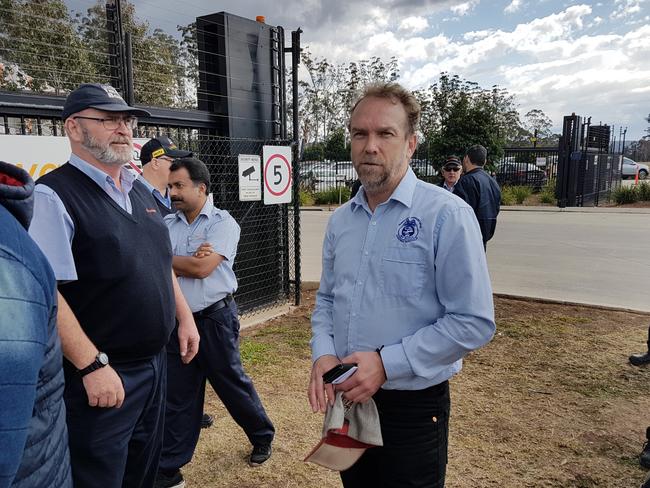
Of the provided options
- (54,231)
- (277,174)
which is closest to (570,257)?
(277,174)

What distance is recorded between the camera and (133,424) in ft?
7.06

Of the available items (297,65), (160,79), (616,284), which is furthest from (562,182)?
(160,79)

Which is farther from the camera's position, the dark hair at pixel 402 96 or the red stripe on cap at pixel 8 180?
the dark hair at pixel 402 96

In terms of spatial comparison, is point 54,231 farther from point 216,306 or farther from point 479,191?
point 479,191

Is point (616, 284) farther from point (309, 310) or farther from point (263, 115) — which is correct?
point (263, 115)

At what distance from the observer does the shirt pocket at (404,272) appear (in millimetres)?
1808

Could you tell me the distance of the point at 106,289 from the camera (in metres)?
1.99

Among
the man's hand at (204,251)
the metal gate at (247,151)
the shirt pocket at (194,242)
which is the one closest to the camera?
the man's hand at (204,251)

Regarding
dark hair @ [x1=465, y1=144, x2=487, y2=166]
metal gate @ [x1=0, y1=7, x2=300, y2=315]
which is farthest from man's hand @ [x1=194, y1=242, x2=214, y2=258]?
dark hair @ [x1=465, y1=144, x2=487, y2=166]

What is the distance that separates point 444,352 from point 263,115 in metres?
5.30

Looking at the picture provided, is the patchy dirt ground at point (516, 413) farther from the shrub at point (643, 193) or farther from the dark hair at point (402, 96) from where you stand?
the shrub at point (643, 193)

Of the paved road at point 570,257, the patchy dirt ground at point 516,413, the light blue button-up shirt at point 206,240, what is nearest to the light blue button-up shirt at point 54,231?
the light blue button-up shirt at point 206,240

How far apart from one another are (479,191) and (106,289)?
528 cm

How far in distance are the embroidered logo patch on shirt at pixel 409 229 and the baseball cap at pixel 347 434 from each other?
2.03 ft
